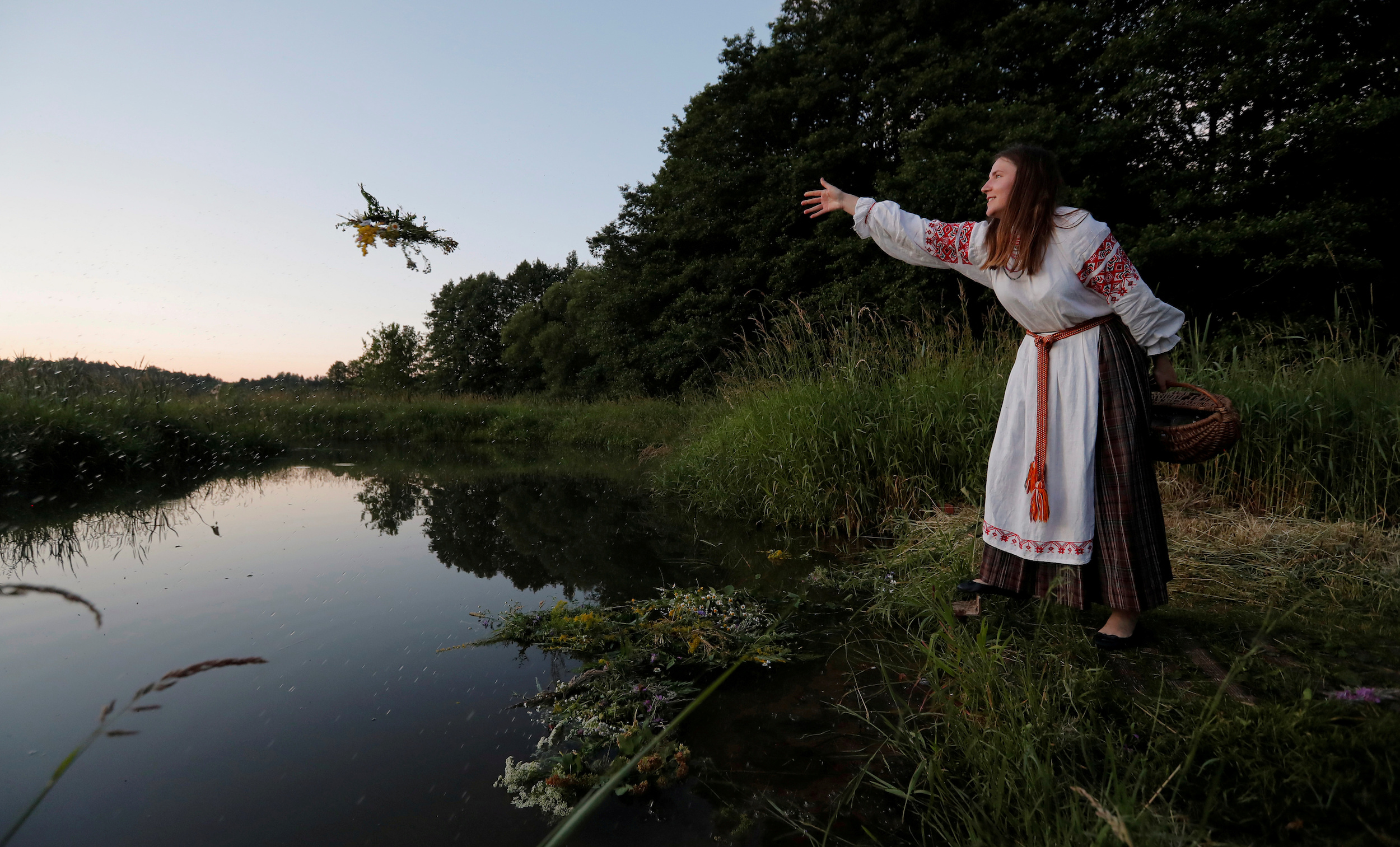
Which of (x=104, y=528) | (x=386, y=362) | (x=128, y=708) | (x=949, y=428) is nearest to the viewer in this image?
(x=128, y=708)

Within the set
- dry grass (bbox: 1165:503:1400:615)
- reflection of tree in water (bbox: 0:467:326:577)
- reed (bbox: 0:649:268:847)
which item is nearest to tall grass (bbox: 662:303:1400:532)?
dry grass (bbox: 1165:503:1400:615)

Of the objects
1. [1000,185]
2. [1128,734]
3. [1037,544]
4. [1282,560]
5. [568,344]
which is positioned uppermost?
[568,344]

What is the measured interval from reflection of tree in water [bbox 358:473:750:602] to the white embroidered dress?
1584mm

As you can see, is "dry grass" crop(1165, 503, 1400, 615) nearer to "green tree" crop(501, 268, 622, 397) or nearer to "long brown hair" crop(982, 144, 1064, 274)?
"long brown hair" crop(982, 144, 1064, 274)

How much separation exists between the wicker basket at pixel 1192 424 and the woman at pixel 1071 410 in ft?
0.22

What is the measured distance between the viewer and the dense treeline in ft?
26.1

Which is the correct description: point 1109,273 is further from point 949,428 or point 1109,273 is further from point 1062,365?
point 949,428

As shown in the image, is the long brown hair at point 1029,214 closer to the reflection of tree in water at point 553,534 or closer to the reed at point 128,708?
the reflection of tree in water at point 553,534

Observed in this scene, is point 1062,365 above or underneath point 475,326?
underneath

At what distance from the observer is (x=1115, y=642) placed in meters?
1.95

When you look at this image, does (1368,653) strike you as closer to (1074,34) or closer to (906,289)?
(906,289)

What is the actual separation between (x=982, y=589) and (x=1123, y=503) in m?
0.57

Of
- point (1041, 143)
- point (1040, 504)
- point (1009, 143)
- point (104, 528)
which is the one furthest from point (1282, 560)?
point (1041, 143)

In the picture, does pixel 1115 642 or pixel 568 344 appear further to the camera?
pixel 568 344
